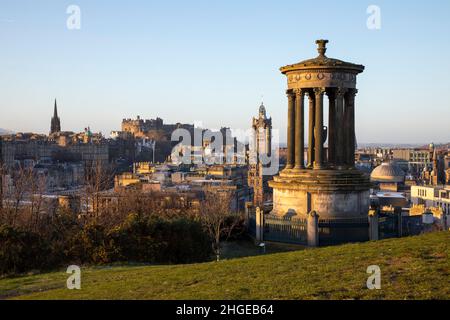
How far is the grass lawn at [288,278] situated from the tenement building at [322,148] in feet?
20.5

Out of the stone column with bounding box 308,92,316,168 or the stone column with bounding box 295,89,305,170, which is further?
the stone column with bounding box 308,92,316,168

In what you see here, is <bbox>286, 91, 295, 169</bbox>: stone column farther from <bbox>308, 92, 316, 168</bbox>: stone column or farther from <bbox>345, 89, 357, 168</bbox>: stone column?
<bbox>345, 89, 357, 168</bbox>: stone column

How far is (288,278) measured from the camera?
1027 cm

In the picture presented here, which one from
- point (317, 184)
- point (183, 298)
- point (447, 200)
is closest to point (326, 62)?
point (317, 184)

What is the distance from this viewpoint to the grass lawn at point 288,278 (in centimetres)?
909

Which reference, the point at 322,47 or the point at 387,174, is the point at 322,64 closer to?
the point at 322,47

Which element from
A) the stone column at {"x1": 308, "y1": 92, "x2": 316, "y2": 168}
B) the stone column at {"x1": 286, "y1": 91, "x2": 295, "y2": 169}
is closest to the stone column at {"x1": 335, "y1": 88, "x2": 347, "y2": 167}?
the stone column at {"x1": 308, "y1": 92, "x2": 316, "y2": 168}

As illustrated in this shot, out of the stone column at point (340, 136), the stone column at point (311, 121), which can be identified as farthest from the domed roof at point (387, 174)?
the stone column at point (340, 136)

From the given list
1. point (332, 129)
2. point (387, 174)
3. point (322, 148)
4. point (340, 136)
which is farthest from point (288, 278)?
point (387, 174)

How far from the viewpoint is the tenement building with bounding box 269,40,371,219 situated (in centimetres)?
2017

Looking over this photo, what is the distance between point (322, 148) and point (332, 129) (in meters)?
A: 1.22

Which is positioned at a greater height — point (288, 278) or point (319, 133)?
point (319, 133)

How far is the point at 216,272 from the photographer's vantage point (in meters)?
11.6
